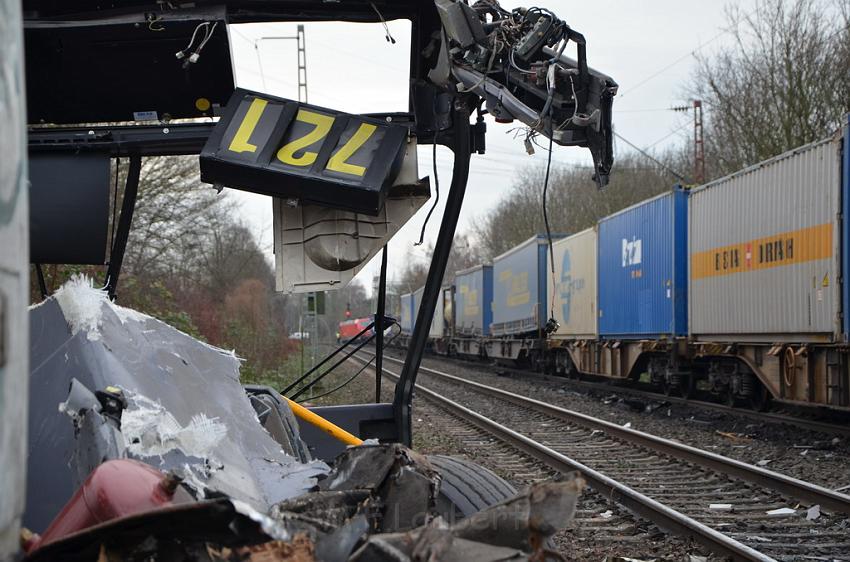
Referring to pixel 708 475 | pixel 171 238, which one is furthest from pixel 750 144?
pixel 708 475

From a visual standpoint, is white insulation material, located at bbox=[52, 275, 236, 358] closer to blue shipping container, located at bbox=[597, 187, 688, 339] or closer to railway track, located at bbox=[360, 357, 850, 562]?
railway track, located at bbox=[360, 357, 850, 562]

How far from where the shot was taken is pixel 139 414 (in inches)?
87.0

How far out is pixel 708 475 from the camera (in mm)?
9516

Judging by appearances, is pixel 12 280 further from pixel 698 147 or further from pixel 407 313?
pixel 407 313

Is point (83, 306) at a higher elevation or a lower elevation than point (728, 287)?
lower

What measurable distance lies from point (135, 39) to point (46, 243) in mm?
997

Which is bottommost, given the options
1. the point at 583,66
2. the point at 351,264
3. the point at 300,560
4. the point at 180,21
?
the point at 300,560

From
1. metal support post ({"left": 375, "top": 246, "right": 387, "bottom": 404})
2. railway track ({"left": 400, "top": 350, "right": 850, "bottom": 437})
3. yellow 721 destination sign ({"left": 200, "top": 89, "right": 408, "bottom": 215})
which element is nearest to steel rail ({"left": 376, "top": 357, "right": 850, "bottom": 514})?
railway track ({"left": 400, "top": 350, "right": 850, "bottom": 437})

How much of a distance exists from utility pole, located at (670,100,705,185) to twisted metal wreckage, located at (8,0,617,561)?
34.1 meters

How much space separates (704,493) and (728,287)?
8.27 m

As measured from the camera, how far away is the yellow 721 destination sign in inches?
142

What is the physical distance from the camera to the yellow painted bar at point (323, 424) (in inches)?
174

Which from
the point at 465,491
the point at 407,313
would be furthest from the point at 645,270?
the point at 407,313

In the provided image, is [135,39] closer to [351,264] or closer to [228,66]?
[228,66]
